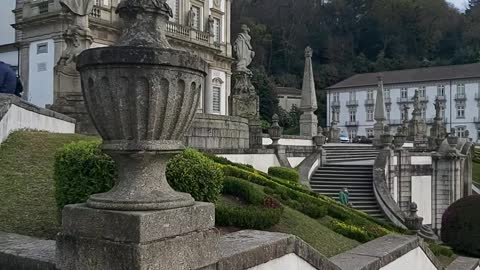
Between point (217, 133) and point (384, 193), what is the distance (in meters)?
7.04

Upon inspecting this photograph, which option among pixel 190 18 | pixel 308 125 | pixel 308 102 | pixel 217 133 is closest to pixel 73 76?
pixel 217 133

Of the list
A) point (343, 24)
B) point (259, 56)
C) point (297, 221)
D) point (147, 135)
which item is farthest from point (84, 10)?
point (343, 24)

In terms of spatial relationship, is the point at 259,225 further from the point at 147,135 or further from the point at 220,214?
the point at 147,135

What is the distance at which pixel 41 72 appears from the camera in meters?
27.5

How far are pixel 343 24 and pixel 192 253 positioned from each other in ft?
274

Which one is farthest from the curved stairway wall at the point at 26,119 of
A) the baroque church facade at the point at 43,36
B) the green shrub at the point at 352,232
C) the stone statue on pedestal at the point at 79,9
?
the baroque church facade at the point at 43,36

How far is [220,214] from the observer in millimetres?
7219

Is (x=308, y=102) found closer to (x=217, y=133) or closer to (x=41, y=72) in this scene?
(x=217, y=133)

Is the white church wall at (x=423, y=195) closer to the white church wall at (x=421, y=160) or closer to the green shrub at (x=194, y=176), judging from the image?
the white church wall at (x=421, y=160)

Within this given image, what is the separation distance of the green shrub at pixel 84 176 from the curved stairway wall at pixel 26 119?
13.9ft

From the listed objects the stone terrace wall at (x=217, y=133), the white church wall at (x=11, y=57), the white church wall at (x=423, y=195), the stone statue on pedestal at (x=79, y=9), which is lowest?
the white church wall at (x=423, y=195)

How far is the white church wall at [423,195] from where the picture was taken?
23.3 m

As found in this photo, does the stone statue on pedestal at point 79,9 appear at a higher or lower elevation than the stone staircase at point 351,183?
higher

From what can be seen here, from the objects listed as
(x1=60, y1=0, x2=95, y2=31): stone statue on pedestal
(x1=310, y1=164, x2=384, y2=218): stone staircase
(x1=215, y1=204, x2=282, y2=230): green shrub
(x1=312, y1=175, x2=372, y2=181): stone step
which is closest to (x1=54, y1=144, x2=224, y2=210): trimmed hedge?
(x1=215, y1=204, x2=282, y2=230): green shrub
